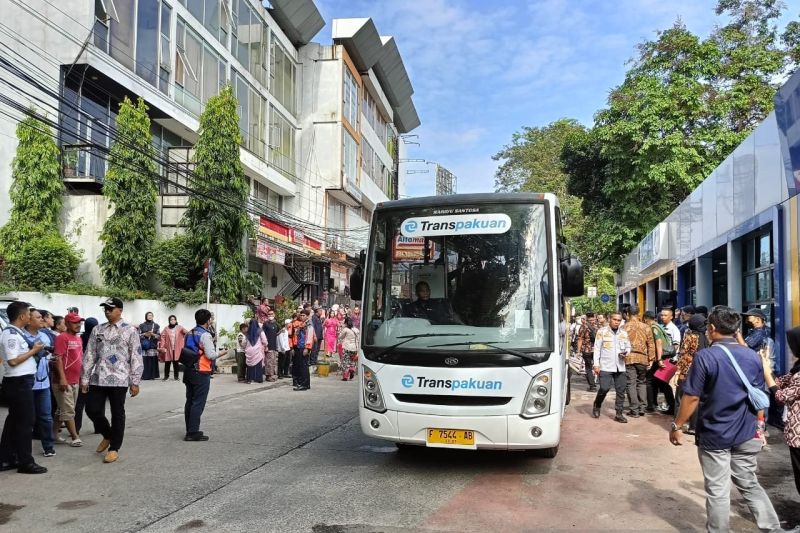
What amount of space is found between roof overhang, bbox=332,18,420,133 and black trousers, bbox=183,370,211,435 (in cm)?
2900

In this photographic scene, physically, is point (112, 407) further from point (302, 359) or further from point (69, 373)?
point (302, 359)

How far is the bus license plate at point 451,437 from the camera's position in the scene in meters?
6.11

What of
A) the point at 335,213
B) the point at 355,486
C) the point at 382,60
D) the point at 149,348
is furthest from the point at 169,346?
the point at 382,60

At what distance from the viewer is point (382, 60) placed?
4128cm

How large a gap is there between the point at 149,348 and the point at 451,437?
1153 centimetres

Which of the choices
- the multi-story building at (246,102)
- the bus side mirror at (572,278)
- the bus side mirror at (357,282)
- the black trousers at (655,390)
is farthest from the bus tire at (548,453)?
the multi-story building at (246,102)

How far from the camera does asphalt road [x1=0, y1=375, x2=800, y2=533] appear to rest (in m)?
5.16

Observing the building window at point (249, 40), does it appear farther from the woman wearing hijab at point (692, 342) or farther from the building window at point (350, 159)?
the woman wearing hijab at point (692, 342)

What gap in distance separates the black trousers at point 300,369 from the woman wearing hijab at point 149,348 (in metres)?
3.83

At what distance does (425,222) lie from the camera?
6.86 m

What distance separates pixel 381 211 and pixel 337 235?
26.1 meters

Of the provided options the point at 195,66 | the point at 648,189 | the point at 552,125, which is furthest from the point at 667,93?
the point at 552,125

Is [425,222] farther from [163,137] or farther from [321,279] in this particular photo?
[321,279]

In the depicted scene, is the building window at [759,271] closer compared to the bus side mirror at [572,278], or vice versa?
the bus side mirror at [572,278]
